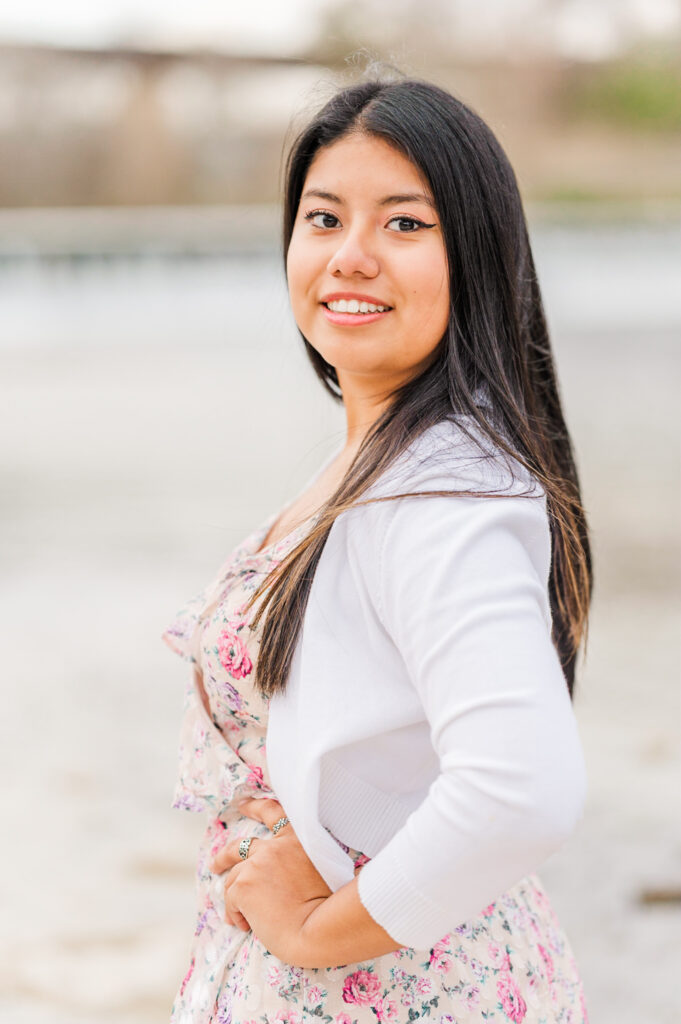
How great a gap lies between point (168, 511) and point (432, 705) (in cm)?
591

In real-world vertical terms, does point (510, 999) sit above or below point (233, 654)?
below

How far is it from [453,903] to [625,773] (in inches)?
92.1

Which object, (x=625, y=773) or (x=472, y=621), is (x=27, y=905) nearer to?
(x=625, y=773)

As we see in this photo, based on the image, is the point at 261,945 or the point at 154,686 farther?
the point at 154,686

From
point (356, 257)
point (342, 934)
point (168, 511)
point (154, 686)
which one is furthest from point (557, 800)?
point (168, 511)

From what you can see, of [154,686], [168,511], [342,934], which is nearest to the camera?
[342,934]

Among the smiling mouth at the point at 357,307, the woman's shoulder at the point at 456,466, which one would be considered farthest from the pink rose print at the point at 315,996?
the smiling mouth at the point at 357,307

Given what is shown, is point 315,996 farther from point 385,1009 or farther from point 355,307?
point 355,307

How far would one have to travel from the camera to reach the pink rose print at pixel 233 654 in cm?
91

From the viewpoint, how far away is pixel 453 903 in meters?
0.72

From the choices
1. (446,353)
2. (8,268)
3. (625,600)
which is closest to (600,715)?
(625,600)

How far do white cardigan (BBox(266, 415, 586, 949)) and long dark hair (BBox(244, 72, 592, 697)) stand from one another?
22 mm

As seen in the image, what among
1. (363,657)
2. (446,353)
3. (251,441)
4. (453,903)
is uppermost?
(446,353)

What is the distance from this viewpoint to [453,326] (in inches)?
34.9
